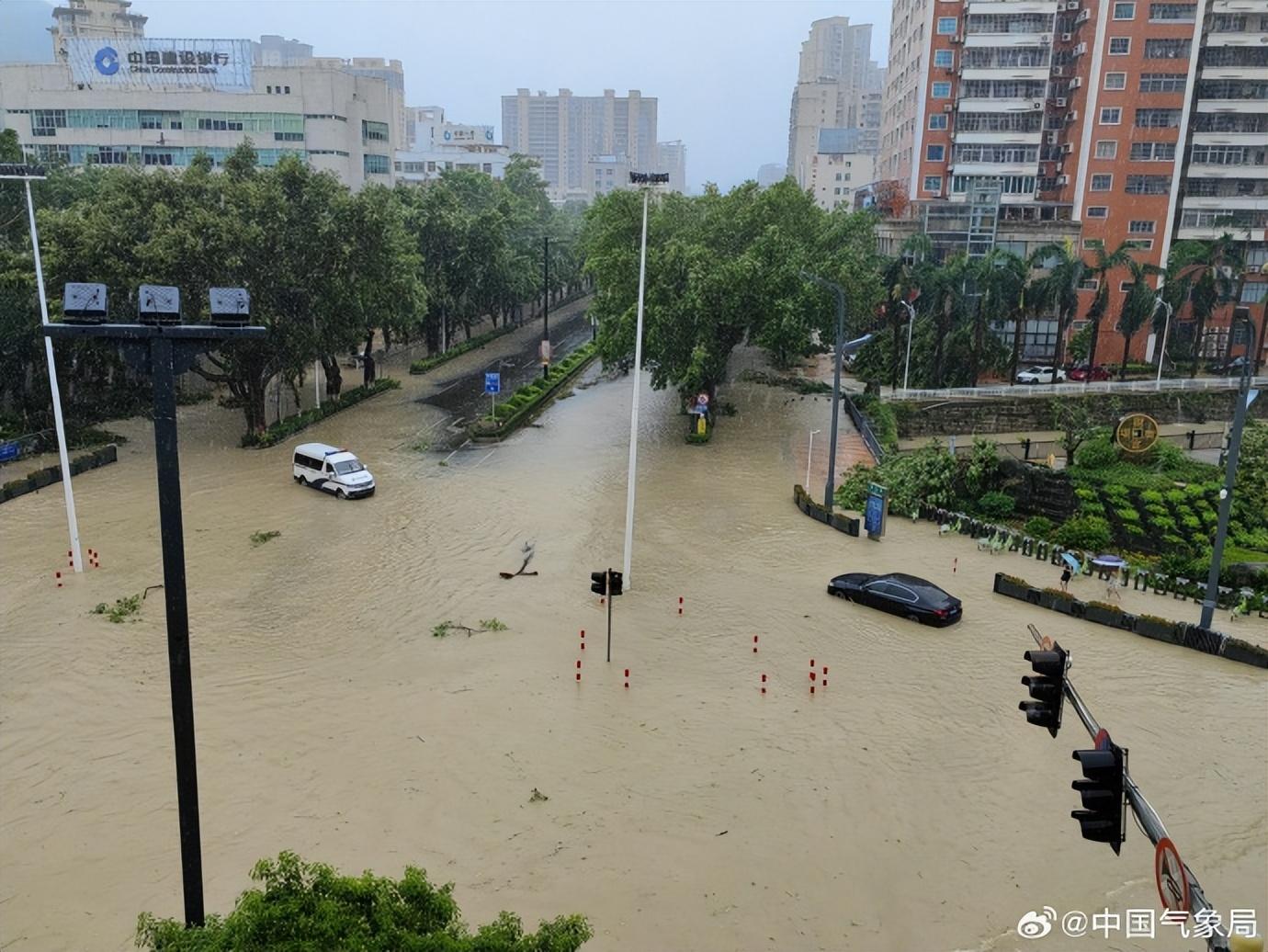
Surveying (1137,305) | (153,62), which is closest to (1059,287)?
(1137,305)

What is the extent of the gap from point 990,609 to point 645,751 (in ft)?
36.0

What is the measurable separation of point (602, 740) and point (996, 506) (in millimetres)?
20367

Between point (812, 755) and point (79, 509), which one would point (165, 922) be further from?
point (79, 509)

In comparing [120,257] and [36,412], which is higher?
[120,257]

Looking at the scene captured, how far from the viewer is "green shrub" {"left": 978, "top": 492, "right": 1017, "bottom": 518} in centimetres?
3153

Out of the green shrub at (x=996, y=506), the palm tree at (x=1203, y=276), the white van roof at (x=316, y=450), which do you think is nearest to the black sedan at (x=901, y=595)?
the green shrub at (x=996, y=506)

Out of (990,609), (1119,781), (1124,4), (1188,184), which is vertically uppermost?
(1124,4)

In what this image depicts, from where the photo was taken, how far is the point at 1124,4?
188ft

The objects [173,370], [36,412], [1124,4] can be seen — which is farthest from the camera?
[1124,4]

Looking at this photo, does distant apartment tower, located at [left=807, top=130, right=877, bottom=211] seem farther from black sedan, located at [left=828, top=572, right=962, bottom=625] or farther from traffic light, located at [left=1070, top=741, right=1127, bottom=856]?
traffic light, located at [left=1070, top=741, right=1127, bottom=856]

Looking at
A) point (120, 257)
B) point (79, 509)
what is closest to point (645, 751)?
point (79, 509)

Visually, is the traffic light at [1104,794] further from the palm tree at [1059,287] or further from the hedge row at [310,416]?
the palm tree at [1059,287]

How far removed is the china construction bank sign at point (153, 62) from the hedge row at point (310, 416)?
134ft

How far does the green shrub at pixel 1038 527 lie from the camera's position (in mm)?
29250
